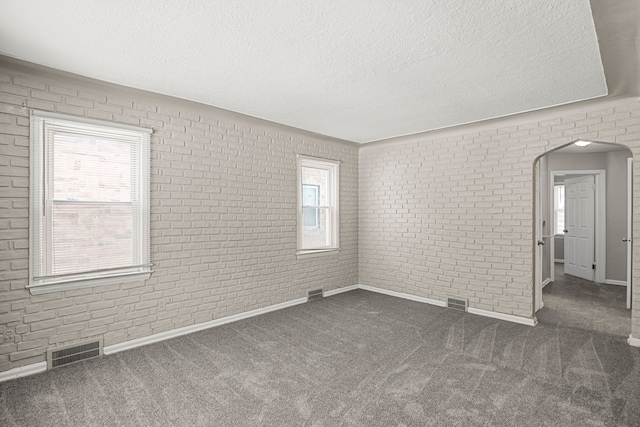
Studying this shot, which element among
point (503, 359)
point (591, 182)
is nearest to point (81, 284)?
Result: point (503, 359)

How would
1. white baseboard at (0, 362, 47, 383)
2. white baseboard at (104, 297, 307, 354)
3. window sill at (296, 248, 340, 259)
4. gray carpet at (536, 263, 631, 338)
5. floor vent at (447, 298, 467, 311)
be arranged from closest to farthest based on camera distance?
1. white baseboard at (0, 362, 47, 383)
2. white baseboard at (104, 297, 307, 354)
3. gray carpet at (536, 263, 631, 338)
4. floor vent at (447, 298, 467, 311)
5. window sill at (296, 248, 340, 259)

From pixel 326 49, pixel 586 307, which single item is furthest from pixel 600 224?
pixel 326 49

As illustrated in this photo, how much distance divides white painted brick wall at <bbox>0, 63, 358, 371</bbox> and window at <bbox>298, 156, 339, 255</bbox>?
0.18 m

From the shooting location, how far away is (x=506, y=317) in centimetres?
425

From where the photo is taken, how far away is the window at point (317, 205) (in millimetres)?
5121

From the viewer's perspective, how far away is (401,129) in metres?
4.82

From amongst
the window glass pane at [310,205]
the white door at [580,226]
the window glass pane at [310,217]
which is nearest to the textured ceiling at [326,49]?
the window glass pane at [310,205]

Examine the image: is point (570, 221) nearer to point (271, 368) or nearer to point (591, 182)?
point (591, 182)

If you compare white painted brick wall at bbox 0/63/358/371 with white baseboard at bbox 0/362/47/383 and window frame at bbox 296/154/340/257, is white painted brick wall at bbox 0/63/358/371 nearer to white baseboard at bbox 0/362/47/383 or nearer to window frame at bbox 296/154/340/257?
white baseboard at bbox 0/362/47/383

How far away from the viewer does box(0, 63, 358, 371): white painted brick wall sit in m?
2.73

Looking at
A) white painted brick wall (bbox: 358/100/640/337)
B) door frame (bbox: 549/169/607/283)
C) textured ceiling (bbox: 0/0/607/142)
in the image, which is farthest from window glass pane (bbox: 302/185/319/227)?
door frame (bbox: 549/169/607/283)

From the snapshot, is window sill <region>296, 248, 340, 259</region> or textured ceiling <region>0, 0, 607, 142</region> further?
window sill <region>296, 248, 340, 259</region>

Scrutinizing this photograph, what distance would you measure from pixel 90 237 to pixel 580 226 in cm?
834

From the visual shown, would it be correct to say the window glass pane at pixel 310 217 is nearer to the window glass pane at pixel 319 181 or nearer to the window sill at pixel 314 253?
the window glass pane at pixel 319 181
